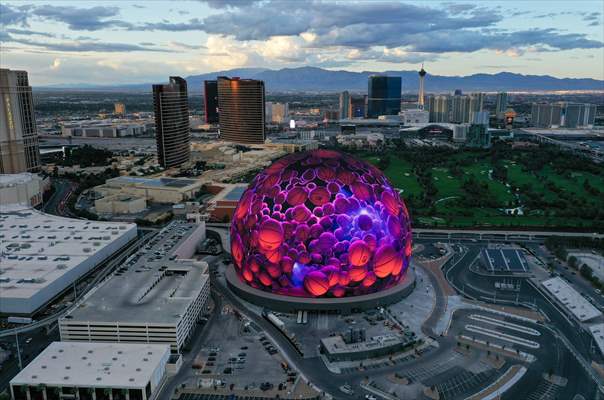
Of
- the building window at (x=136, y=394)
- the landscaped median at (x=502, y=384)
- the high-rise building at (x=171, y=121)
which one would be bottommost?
the landscaped median at (x=502, y=384)

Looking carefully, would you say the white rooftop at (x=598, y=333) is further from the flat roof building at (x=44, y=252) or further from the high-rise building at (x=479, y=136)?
the high-rise building at (x=479, y=136)

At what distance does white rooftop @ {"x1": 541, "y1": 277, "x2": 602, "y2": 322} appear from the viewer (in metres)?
46.5

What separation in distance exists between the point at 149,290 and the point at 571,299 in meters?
40.9

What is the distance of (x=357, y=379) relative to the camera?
123 feet

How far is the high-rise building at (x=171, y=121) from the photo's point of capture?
116500 mm

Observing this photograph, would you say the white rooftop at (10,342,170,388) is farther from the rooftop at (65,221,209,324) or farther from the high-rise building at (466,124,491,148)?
the high-rise building at (466,124,491,148)

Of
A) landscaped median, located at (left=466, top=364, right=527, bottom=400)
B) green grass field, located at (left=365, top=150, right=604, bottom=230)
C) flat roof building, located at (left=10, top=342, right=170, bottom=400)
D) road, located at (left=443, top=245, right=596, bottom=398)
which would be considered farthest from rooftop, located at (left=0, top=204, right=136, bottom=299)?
green grass field, located at (left=365, top=150, right=604, bottom=230)

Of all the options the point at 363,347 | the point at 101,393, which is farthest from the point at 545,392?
the point at 101,393

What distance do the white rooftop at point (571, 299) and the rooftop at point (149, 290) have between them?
35.4 metres

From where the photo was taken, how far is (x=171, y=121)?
120m

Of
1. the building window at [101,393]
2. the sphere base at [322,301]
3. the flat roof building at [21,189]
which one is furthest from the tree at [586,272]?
the flat roof building at [21,189]

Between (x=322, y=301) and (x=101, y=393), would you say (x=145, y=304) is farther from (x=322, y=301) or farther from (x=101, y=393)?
(x=322, y=301)

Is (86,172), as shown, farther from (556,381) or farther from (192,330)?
(556,381)

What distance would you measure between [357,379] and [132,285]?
75.0 feet
